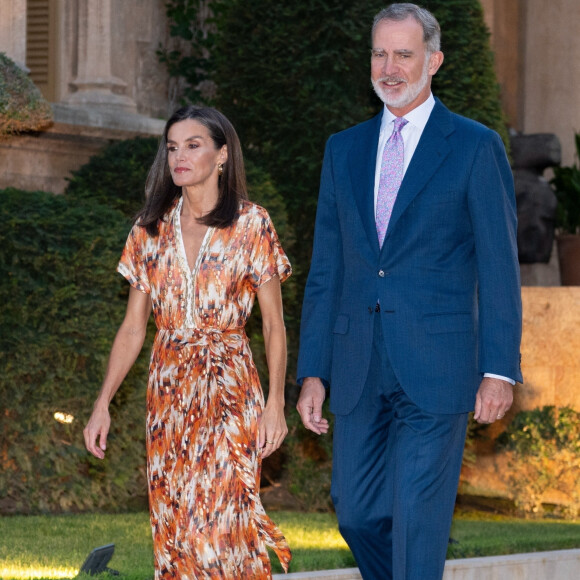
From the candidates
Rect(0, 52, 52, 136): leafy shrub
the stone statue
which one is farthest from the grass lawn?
the stone statue

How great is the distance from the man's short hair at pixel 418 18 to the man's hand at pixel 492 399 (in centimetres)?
121

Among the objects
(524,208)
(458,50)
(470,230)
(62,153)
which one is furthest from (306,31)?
(470,230)

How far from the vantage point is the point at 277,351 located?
5.12 metres

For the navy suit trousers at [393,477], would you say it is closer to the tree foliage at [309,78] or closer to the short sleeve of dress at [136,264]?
the short sleeve of dress at [136,264]

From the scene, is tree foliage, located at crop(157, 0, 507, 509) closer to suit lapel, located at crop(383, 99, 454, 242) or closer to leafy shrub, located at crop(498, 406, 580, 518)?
leafy shrub, located at crop(498, 406, 580, 518)

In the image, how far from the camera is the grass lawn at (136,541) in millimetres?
6961

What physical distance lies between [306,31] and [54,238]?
9.54 feet

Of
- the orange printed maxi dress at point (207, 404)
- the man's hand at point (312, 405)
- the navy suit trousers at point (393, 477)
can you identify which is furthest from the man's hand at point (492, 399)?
the orange printed maxi dress at point (207, 404)

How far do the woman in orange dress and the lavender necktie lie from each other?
22.6 inches

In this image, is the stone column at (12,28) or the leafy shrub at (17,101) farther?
the stone column at (12,28)

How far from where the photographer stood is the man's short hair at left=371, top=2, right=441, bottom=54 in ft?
16.0

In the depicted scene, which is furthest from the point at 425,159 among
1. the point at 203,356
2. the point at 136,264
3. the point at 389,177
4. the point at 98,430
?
the point at 98,430

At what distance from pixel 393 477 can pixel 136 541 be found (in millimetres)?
3432

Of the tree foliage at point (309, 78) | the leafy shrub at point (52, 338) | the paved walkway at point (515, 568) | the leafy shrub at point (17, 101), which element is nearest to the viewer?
the paved walkway at point (515, 568)
